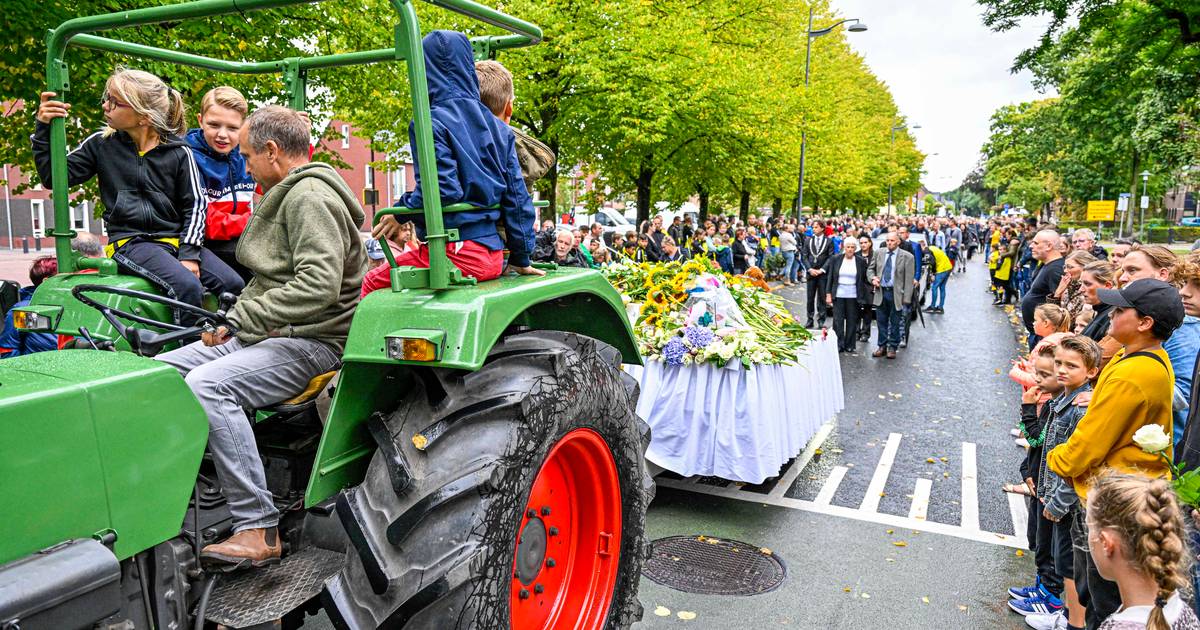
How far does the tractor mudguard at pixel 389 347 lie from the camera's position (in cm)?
232

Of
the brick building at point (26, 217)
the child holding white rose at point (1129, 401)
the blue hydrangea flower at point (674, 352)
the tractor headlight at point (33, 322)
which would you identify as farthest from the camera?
the brick building at point (26, 217)

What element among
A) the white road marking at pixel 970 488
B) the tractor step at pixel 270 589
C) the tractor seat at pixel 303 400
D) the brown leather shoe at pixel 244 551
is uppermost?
the tractor seat at pixel 303 400

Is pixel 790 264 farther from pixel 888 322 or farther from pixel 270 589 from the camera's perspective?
pixel 270 589

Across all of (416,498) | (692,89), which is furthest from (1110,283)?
(692,89)

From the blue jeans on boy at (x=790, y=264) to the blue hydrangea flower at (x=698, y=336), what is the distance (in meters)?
19.6

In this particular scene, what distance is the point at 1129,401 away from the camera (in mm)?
3400

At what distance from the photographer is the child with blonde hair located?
2354mm

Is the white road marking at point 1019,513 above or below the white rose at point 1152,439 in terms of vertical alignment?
below

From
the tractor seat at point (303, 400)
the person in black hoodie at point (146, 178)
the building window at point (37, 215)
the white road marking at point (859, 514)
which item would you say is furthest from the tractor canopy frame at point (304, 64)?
the building window at point (37, 215)

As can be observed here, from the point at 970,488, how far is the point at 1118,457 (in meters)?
3.21

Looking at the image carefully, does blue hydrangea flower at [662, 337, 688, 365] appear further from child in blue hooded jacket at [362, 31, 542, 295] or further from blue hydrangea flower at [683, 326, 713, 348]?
child in blue hooded jacket at [362, 31, 542, 295]

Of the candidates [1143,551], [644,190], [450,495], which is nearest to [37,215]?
[644,190]

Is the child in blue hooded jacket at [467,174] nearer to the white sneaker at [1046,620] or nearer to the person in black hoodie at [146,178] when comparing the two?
the person in black hoodie at [146,178]

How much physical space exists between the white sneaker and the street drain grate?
1.32 meters
